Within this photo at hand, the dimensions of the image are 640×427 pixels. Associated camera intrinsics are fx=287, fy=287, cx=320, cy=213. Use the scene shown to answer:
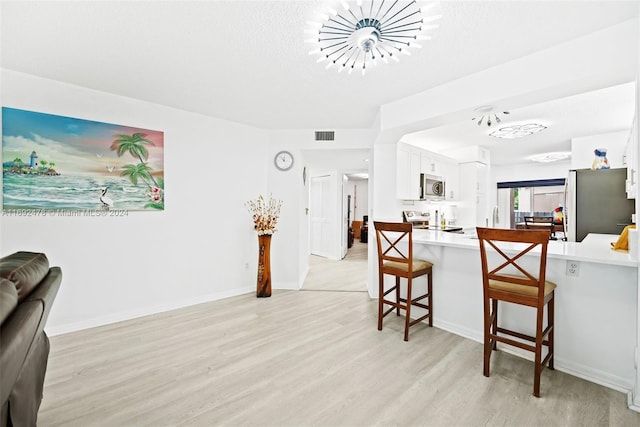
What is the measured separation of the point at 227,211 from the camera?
13.2ft

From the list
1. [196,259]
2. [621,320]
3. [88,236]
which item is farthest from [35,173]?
[621,320]

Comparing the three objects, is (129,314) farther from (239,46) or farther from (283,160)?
(239,46)

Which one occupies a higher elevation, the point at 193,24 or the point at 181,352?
the point at 193,24

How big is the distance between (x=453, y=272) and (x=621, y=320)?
3.93 ft

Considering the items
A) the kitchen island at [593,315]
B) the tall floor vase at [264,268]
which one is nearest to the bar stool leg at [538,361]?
the kitchen island at [593,315]

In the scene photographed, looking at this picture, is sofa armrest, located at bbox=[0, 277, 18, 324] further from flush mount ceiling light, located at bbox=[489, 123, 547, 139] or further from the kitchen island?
flush mount ceiling light, located at bbox=[489, 123, 547, 139]

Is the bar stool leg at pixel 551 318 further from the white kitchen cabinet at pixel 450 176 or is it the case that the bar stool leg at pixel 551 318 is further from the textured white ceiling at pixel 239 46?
the white kitchen cabinet at pixel 450 176

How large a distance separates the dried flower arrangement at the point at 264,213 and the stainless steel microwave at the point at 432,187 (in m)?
2.42

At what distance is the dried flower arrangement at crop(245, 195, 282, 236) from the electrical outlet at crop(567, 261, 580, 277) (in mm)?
3218

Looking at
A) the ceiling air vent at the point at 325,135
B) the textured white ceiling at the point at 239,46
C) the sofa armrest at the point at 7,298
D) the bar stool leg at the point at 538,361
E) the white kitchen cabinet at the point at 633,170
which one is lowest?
the bar stool leg at the point at 538,361

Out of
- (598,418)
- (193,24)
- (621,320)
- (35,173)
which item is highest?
(193,24)

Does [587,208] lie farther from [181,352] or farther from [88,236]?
[88,236]

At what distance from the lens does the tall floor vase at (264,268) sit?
13.2 ft

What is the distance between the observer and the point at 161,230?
11.4 ft
